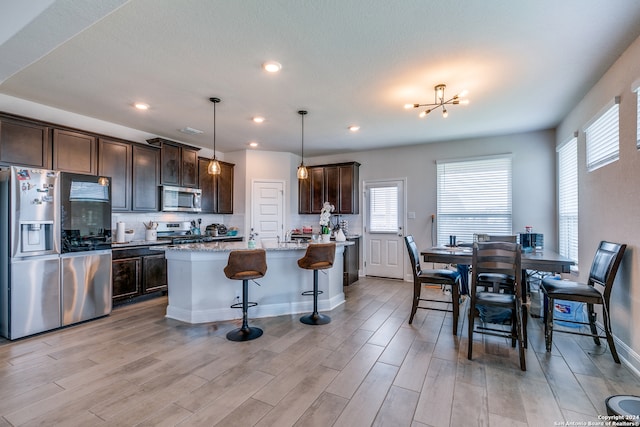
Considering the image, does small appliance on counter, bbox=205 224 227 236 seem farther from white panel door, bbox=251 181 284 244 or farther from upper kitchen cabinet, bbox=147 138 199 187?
upper kitchen cabinet, bbox=147 138 199 187

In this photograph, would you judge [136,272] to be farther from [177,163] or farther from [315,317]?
[315,317]

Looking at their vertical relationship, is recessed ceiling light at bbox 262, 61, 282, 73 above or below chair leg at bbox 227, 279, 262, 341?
above

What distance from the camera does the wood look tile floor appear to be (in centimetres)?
191

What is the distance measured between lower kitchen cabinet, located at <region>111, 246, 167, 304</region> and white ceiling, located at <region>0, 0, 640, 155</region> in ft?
6.46

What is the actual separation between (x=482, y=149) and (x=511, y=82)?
93.2 inches

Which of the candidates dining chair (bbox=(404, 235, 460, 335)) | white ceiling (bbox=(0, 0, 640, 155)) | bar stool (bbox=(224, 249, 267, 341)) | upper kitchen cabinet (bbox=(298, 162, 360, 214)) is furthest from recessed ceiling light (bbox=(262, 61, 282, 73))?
upper kitchen cabinet (bbox=(298, 162, 360, 214))

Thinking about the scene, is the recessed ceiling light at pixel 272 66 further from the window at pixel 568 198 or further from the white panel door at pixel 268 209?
the window at pixel 568 198

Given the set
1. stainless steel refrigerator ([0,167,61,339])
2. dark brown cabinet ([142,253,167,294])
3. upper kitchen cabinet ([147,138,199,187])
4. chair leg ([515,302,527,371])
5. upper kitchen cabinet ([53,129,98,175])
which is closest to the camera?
chair leg ([515,302,527,371])

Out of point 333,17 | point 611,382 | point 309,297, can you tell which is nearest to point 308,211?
point 309,297

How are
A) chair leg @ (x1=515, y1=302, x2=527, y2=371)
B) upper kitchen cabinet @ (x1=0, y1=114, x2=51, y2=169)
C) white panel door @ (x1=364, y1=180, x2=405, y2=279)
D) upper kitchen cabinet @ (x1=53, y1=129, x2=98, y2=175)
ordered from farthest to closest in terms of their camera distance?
white panel door @ (x1=364, y1=180, x2=405, y2=279) → upper kitchen cabinet @ (x1=53, y1=129, x2=98, y2=175) → upper kitchen cabinet @ (x1=0, y1=114, x2=51, y2=169) → chair leg @ (x1=515, y1=302, x2=527, y2=371)

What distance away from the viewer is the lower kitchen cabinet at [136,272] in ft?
13.4

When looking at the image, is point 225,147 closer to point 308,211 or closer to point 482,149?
point 308,211

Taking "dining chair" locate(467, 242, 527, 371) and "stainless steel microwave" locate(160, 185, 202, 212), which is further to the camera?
"stainless steel microwave" locate(160, 185, 202, 212)

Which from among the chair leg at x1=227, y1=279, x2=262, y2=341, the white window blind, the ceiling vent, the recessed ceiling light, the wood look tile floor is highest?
the recessed ceiling light
